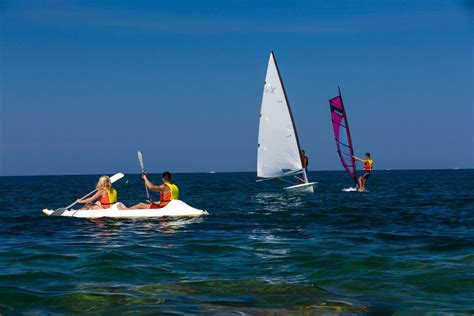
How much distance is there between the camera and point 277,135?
38500 mm

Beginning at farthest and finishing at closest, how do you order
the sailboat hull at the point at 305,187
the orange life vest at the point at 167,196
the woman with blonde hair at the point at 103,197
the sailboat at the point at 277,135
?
1. the sailboat at the point at 277,135
2. the sailboat hull at the point at 305,187
3. the orange life vest at the point at 167,196
4. the woman with blonde hair at the point at 103,197

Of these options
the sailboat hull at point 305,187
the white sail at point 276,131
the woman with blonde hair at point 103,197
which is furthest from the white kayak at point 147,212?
the white sail at point 276,131

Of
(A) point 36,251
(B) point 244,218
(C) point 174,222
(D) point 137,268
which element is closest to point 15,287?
(D) point 137,268

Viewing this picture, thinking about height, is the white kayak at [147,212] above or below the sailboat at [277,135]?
below

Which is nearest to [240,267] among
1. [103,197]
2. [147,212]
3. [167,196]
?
[147,212]

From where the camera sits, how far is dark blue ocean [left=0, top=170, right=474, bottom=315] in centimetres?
918

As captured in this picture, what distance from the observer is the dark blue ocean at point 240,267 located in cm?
918

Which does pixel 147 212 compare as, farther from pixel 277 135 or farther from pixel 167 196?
pixel 277 135

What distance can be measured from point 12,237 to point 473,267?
12.1m

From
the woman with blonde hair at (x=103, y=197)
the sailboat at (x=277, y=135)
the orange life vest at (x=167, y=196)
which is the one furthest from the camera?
the sailboat at (x=277, y=135)

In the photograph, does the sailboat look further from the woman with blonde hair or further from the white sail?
the woman with blonde hair

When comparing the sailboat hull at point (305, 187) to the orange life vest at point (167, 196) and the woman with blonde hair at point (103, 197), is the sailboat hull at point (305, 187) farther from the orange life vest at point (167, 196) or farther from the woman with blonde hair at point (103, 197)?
the woman with blonde hair at point (103, 197)

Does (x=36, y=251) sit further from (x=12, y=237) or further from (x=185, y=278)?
(x=185, y=278)

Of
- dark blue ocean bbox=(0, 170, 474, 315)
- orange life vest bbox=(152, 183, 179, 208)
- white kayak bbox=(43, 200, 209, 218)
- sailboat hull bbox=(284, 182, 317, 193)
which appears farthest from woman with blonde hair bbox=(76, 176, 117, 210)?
sailboat hull bbox=(284, 182, 317, 193)
